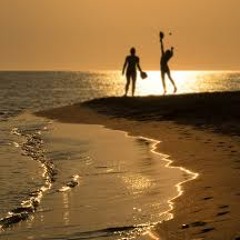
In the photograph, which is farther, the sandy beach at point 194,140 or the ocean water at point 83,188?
the ocean water at point 83,188

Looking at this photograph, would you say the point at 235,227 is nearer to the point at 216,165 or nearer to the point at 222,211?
the point at 222,211

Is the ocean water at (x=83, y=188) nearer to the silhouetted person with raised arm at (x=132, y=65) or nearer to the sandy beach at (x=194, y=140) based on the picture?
the sandy beach at (x=194, y=140)

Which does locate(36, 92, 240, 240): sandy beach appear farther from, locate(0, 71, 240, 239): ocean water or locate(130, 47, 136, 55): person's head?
locate(130, 47, 136, 55): person's head

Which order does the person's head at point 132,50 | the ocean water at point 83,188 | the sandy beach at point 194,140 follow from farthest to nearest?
the person's head at point 132,50 → the ocean water at point 83,188 → the sandy beach at point 194,140

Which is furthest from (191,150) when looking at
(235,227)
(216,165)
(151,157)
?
(235,227)

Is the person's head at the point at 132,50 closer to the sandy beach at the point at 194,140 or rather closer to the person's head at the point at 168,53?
the person's head at the point at 168,53

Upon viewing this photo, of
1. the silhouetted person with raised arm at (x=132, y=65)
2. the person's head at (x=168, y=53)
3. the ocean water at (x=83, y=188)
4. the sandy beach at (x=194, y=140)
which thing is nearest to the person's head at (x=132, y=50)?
the silhouetted person with raised arm at (x=132, y=65)

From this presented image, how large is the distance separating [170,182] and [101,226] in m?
2.41

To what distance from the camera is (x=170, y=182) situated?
28.5 ft

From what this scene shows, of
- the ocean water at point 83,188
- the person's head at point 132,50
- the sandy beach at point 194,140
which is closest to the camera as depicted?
the sandy beach at point 194,140

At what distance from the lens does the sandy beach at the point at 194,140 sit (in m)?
6.26

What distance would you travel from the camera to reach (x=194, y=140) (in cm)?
1302

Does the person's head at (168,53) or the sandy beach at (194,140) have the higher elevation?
the person's head at (168,53)

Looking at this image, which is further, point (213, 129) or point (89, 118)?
point (89, 118)
